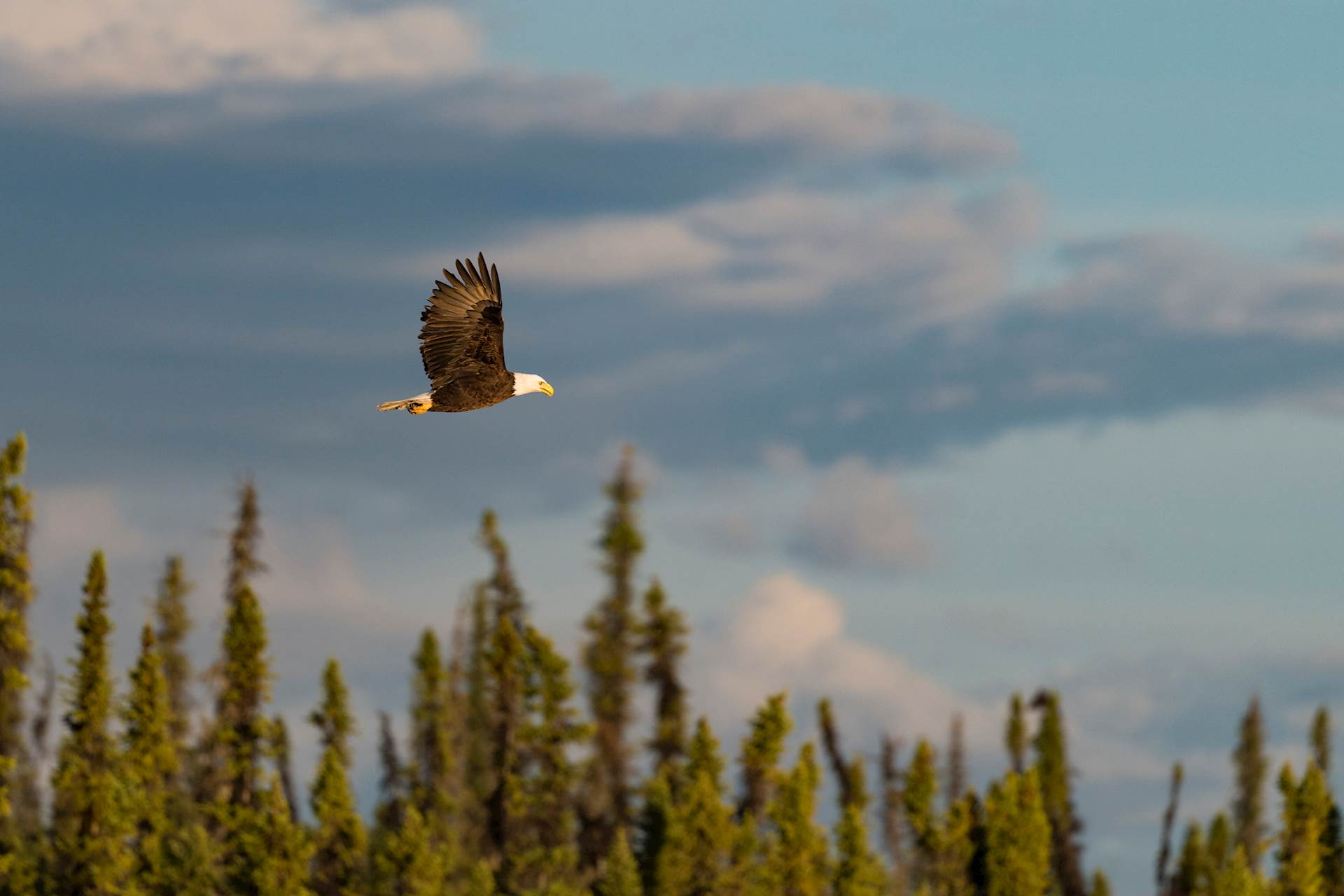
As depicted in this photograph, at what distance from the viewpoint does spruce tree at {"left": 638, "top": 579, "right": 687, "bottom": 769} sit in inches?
4195

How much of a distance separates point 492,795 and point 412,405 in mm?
72081

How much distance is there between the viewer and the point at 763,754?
98500mm

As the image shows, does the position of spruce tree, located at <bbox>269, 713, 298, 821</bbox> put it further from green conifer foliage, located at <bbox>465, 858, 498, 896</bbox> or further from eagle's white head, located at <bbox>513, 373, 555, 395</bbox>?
eagle's white head, located at <bbox>513, 373, 555, 395</bbox>

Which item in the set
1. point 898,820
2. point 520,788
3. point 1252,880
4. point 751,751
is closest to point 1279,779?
point 1252,880

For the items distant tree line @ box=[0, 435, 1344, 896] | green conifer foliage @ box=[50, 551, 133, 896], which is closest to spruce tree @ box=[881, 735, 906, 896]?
distant tree line @ box=[0, 435, 1344, 896]

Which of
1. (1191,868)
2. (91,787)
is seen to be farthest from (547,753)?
(1191,868)

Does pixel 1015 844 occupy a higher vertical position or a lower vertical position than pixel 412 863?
higher

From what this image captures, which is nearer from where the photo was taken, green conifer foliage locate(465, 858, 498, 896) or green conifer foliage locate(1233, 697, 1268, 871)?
green conifer foliage locate(465, 858, 498, 896)

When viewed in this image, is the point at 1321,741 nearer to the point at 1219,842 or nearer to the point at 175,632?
the point at 1219,842

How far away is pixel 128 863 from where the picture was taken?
85.9m

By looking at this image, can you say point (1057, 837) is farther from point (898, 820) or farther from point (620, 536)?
point (620, 536)

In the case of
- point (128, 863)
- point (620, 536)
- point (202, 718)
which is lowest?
point (128, 863)

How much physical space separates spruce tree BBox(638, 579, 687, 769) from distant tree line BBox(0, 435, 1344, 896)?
0.10 metres

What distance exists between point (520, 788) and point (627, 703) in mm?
7945
